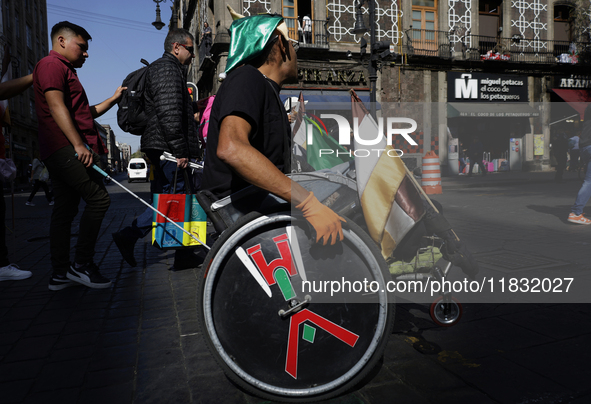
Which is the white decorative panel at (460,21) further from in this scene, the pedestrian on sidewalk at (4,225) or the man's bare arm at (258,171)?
the man's bare arm at (258,171)

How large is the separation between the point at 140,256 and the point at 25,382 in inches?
123

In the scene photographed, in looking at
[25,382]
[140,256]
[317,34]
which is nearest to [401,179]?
[25,382]

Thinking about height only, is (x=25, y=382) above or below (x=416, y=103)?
below

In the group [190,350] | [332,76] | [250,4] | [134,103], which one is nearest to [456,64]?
[332,76]

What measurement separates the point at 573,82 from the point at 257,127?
2896cm

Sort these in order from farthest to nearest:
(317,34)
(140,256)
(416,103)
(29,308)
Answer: (416,103)
(317,34)
(140,256)
(29,308)

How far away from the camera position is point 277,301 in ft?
5.84

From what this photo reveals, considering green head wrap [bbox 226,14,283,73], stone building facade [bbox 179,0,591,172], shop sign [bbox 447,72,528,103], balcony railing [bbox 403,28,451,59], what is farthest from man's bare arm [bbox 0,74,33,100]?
shop sign [bbox 447,72,528,103]

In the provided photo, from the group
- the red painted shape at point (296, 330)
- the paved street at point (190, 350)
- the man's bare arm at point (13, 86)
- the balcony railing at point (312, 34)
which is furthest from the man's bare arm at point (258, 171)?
the balcony railing at point (312, 34)

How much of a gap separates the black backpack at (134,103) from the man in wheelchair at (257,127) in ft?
7.60

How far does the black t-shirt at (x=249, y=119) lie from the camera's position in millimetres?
1843

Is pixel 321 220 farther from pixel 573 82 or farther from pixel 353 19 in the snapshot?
pixel 573 82

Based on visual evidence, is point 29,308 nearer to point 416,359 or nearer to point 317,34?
point 416,359

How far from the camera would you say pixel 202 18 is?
79.5ft
